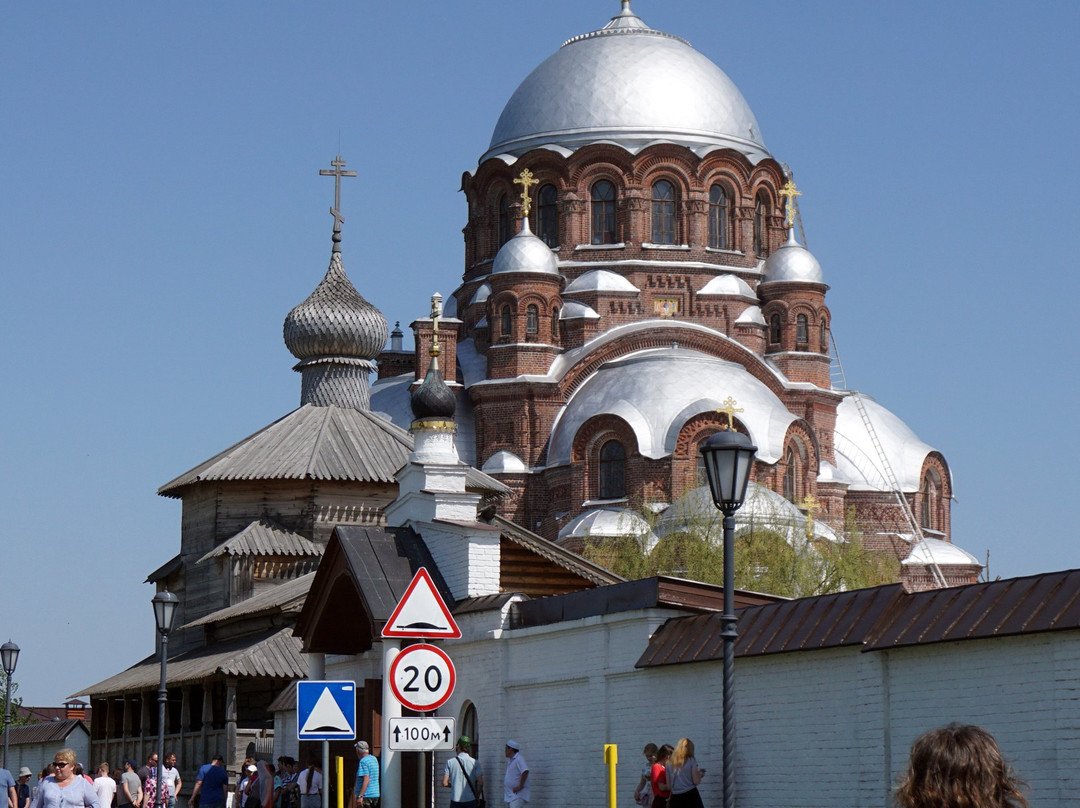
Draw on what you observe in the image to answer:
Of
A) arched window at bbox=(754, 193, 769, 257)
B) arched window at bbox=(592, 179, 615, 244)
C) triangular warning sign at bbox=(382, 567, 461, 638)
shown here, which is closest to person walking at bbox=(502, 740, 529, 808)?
triangular warning sign at bbox=(382, 567, 461, 638)

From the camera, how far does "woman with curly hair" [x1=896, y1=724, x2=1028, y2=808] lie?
372cm

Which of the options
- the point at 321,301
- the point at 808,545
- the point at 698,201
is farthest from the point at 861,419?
the point at 321,301

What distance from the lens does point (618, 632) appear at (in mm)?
13336

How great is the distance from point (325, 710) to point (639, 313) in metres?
33.5

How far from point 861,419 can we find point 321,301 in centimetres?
1635

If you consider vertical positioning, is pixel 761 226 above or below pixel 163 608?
above

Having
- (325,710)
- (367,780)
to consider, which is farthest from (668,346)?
(325,710)

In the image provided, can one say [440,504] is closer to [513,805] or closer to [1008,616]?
[513,805]

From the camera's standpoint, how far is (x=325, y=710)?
9.74 m

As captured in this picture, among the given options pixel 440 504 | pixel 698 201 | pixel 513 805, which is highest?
pixel 698 201

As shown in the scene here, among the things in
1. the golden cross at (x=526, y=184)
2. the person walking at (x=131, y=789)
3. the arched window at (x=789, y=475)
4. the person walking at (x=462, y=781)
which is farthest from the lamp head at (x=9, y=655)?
the golden cross at (x=526, y=184)

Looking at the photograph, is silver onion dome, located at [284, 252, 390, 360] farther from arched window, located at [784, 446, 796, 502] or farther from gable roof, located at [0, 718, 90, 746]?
arched window, located at [784, 446, 796, 502]

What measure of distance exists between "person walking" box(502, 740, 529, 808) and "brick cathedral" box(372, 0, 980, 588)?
968 inches

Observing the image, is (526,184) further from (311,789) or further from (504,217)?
(311,789)
